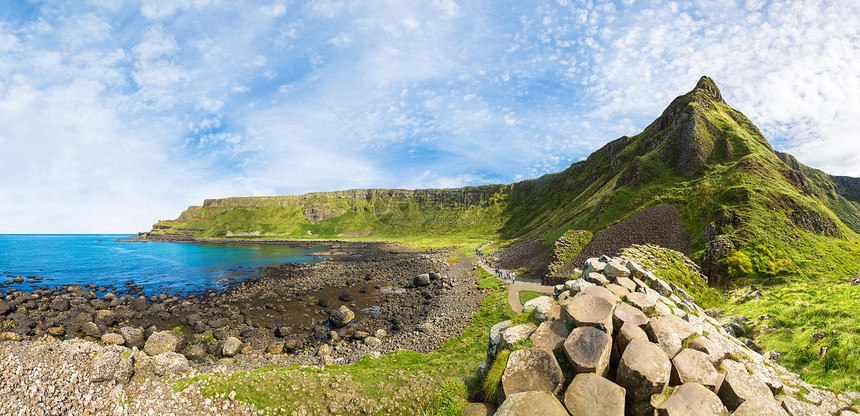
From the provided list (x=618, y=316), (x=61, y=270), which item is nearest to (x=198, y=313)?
(x=618, y=316)

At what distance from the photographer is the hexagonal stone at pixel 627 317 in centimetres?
1015

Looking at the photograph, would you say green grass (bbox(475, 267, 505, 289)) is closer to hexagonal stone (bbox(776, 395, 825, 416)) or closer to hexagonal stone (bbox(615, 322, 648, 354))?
hexagonal stone (bbox(615, 322, 648, 354))

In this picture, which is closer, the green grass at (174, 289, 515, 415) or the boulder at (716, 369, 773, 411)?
the boulder at (716, 369, 773, 411)

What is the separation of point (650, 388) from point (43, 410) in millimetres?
22873

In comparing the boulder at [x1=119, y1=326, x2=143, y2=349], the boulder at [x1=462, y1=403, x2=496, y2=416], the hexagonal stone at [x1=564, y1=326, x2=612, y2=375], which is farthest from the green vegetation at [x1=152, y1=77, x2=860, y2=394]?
the boulder at [x1=119, y1=326, x2=143, y2=349]

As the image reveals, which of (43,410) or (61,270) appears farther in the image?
(61,270)

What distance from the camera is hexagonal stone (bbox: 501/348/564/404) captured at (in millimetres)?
8289

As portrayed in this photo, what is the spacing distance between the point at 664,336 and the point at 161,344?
32968 mm

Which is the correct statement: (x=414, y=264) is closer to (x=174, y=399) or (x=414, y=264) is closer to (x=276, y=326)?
(x=276, y=326)

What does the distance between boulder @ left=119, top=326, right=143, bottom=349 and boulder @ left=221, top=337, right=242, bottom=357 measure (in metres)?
7.33

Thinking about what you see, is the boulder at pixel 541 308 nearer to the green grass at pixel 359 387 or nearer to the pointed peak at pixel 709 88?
the green grass at pixel 359 387

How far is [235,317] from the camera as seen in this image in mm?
33188

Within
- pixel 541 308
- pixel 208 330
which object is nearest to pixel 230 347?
pixel 208 330

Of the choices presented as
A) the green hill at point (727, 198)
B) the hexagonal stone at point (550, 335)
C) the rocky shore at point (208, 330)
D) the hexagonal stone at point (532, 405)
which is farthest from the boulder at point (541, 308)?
the green hill at point (727, 198)
